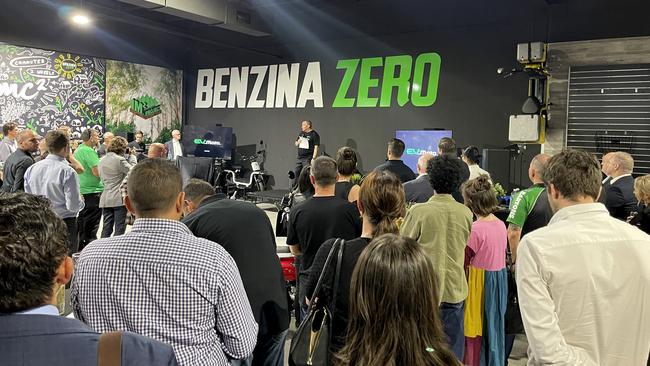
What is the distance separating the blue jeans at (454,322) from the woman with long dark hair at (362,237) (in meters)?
0.86

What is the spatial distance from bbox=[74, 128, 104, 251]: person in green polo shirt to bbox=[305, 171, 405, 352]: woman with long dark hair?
473cm

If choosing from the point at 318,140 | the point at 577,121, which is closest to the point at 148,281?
the point at 577,121

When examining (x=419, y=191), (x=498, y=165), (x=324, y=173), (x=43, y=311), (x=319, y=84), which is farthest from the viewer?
(x=319, y=84)

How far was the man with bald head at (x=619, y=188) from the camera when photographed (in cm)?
427

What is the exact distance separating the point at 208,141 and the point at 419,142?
230 inches

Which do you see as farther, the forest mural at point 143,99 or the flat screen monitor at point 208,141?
the flat screen monitor at point 208,141

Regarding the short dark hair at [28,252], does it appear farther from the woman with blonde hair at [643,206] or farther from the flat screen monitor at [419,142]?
the flat screen monitor at [419,142]

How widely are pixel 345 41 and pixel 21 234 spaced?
10.5 m

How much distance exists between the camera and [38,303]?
980 millimetres

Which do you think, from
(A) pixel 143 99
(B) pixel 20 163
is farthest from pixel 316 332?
(A) pixel 143 99

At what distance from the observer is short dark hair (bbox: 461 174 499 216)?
3.16 meters

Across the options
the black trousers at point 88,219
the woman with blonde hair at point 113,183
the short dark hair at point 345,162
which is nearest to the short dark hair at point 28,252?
the short dark hair at point 345,162

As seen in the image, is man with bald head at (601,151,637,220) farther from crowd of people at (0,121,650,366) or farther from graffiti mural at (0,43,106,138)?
graffiti mural at (0,43,106,138)

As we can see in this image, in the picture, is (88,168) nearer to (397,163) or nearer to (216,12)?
(397,163)
